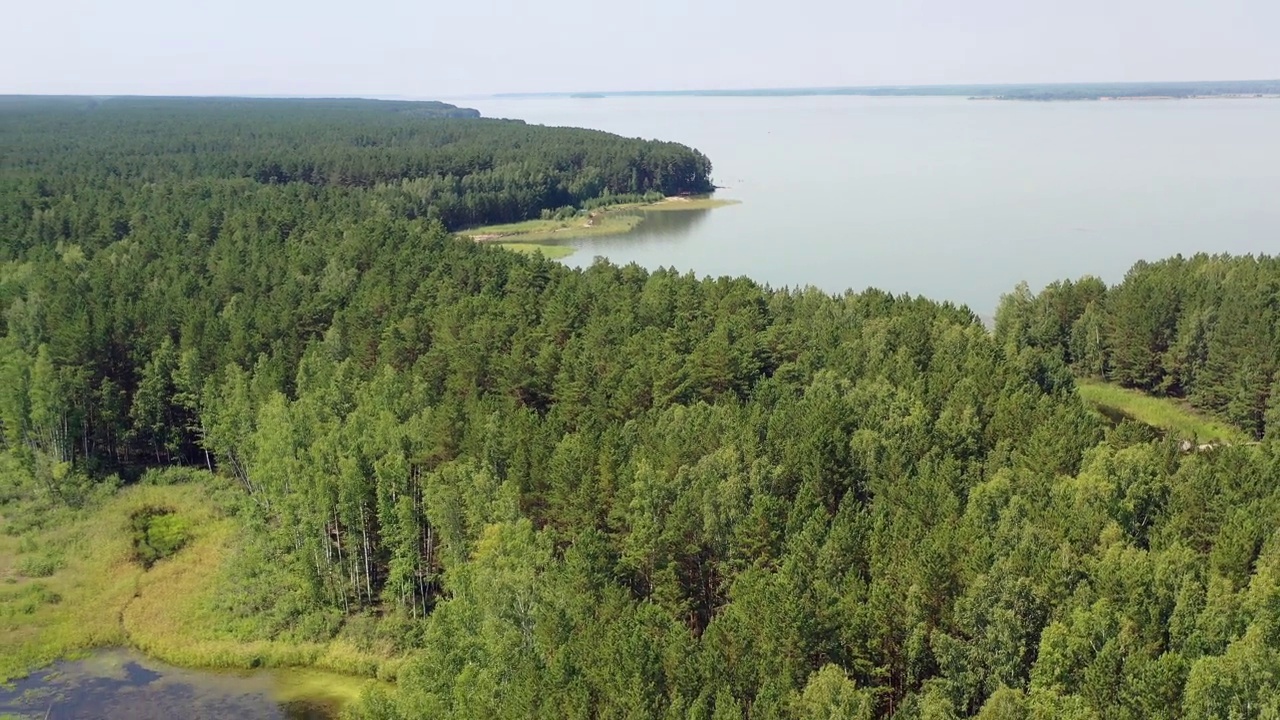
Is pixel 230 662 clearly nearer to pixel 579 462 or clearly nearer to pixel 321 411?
pixel 321 411

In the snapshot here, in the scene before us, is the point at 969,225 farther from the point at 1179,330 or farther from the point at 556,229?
the point at 1179,330

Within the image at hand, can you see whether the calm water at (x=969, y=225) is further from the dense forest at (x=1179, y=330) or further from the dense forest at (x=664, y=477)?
the dense forest at (x=664, y=477)

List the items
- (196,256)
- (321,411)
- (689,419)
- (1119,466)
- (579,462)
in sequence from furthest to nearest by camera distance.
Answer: (196,256), (321,411), (689,419), (579,462), (1119,466)

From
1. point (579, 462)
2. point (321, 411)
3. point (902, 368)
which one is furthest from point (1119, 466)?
point (321, 411)

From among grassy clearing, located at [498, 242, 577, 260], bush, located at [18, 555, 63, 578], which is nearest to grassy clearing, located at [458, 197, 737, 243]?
grassy clearing, located at [498, 242, 577, 260]

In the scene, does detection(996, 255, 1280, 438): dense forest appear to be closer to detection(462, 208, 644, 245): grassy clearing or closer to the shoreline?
the shoreline

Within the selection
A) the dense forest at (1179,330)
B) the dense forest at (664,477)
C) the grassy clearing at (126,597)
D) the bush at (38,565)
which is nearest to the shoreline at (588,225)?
the dense forest at (664,477)
